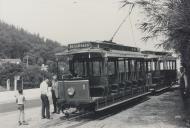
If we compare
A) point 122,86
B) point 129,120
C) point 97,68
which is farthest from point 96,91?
point 122,86

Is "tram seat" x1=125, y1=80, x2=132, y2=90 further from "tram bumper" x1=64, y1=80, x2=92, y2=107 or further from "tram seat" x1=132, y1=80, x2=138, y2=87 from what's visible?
"tram bumper" x1=64, y1=80, x2=92, y2=107

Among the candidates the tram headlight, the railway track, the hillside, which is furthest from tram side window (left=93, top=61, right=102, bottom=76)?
the hillside

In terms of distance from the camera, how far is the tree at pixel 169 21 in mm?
12086

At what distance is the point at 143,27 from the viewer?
45.3 feet

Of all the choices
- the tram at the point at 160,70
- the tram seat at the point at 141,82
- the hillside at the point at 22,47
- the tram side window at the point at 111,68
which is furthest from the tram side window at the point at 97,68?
the hillside at the point at 22,47

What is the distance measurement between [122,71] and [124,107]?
219 cm

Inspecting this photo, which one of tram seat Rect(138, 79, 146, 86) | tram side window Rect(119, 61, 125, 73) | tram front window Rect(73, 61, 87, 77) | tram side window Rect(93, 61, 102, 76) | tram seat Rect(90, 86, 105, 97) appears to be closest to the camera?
tram seat Rect(90, 86, 105, 97)

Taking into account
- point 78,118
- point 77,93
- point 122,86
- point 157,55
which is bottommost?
point 78,118

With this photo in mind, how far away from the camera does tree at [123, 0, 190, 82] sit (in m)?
12.1

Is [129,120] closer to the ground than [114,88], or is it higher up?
closer to the ground

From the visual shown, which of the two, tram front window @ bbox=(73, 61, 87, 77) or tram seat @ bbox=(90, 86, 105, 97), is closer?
tram seat @ bbox=(90, 86, 105, 97)

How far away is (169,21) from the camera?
12570 mm

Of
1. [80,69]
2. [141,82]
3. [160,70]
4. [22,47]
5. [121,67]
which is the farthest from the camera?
[22,47]

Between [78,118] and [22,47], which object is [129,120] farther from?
[22,47]
